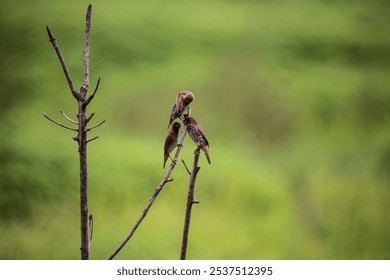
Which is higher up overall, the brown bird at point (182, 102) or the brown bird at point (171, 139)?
the brown bird at point (182, 102)

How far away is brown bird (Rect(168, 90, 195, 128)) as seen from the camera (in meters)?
0.46

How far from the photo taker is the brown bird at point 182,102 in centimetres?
46

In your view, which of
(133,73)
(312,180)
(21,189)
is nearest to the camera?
(21,189)

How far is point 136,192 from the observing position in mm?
1104

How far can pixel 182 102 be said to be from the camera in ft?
1.51

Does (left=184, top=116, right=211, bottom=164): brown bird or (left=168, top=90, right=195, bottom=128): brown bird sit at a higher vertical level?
(left=168, top=90, right=195, bottom=128): brown bird

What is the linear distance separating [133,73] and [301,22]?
0.43 meters

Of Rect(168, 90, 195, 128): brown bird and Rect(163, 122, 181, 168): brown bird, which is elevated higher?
Rect(168, 90, 195, 128): brown bird

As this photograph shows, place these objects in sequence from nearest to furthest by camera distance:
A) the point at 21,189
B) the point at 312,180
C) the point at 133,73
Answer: the point at 21,189 → the point at 312,180 → the point at 133,73

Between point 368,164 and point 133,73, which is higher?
point 133,73

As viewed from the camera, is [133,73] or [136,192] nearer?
[136,192]

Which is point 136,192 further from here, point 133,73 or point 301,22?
point 301,22

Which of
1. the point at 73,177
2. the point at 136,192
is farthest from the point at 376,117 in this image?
the point at 73,177

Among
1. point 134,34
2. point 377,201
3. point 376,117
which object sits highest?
point 134,34
